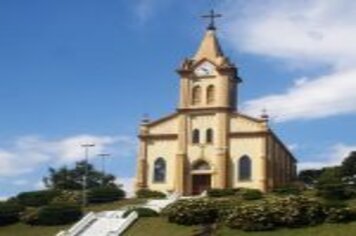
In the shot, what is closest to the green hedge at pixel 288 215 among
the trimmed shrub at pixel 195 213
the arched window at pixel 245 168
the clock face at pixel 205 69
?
the trimmed shrub at pixel 195 213

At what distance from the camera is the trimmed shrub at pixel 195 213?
6006cm

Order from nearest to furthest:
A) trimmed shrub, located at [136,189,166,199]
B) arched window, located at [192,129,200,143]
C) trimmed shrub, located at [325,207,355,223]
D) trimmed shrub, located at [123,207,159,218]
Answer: trimmed shrub, located at [325,207,355,223] → trimmed shrub, located at [123,207,159,218] → trimmed shrub, located at [136,189,166,199] → arched window, located at [192,129,200,143]

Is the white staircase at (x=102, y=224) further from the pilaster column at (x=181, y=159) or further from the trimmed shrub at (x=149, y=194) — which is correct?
the pilaster column at (x=181, y=159)

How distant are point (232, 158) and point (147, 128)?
27.5ft

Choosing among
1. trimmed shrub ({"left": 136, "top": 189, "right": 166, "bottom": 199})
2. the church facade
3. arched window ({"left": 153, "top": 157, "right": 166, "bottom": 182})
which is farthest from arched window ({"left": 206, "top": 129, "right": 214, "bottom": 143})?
trimmed shrub ({"left": 136, "top": 189, "right": 166, "bottom": 199})

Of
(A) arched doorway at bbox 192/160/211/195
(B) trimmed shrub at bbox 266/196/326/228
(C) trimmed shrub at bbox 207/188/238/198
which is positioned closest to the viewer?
(B) trimmed shrub at bbox 266/196/326/228

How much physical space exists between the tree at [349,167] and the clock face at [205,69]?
15589mm

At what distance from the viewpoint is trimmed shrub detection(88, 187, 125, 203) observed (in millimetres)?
78500

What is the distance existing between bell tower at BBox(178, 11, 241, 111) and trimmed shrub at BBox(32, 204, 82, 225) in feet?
71.3

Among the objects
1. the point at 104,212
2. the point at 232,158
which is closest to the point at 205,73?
the point at 232,158

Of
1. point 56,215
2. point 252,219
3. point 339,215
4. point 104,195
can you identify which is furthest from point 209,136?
point 339,215

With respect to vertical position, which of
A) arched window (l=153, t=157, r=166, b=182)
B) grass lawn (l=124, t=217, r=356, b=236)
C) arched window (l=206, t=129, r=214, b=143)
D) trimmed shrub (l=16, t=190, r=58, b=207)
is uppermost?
arched window (l=206, t=129, r=214, b=143)

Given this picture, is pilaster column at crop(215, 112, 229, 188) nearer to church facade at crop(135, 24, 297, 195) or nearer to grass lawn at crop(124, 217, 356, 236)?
church facade at crop(135, 24, 297, 195)

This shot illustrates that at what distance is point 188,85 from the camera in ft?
285
